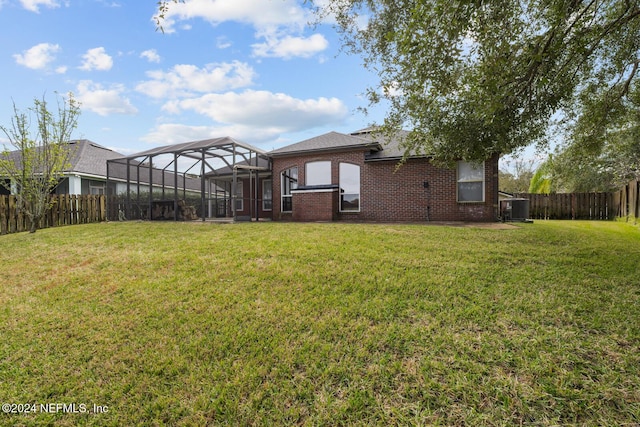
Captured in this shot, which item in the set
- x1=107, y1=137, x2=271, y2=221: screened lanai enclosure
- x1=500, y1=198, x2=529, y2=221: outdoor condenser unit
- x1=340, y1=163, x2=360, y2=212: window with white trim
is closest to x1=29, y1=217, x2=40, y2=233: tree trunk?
x1=107, y1=137, x2=271, y2=221: screened lanai enclosure

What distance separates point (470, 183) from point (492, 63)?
6840 mm

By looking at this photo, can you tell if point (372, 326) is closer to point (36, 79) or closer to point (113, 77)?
point (113, 77)

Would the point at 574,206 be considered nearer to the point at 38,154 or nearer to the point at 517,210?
the point at 517,210

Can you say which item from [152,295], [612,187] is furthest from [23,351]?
[612,187]

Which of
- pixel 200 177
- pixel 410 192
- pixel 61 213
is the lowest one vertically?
pixel 61 213

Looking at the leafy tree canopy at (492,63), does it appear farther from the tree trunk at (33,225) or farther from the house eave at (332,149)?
the tree trunk at (33,225)

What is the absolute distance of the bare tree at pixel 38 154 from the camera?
10633 mm

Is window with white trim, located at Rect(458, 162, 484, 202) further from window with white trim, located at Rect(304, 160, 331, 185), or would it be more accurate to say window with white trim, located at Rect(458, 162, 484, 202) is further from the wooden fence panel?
the wooden fence panel

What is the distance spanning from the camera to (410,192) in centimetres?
1162

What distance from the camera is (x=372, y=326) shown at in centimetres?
320

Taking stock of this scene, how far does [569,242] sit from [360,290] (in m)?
5.24

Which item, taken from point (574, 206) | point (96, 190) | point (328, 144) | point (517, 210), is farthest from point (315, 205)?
point (96, 190)

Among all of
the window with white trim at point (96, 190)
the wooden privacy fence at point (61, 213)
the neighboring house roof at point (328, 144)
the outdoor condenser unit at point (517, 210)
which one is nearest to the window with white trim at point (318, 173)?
the neighboring house roof at point (328, 144)

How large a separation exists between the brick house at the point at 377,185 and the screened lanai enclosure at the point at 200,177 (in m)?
1.72
